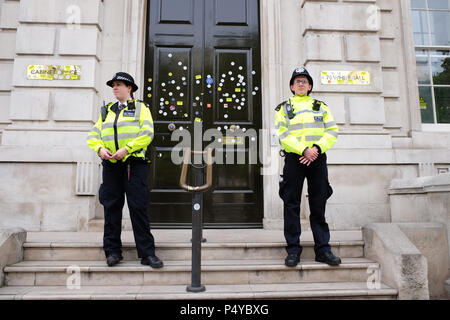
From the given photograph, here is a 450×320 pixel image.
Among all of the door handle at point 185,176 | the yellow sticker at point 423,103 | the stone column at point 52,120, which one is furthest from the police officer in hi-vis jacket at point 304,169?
the yellow sticker at point 423,103

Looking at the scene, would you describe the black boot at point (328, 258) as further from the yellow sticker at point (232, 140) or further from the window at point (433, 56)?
the window at point (433, 56)

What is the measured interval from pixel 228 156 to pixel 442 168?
3817 millimetres

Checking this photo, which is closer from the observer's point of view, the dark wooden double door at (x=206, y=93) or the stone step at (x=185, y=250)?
the stone step at (x=185, y=250)

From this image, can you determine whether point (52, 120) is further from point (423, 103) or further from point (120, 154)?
point (423, 103)

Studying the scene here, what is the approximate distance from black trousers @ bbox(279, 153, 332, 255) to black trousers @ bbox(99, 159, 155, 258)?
158cm

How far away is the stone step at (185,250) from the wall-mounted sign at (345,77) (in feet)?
10.1

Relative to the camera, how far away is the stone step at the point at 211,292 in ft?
9.98

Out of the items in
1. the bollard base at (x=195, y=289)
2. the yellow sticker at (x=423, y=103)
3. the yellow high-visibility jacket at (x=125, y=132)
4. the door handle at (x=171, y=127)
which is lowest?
the bollard base at (x=195, y=289)

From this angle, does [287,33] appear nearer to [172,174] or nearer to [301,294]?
[172,174]

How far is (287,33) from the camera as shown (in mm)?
6066

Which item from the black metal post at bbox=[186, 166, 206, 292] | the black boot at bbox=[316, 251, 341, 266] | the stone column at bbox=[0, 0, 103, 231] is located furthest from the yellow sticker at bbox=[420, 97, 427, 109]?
the stone column at bbox=[0, 0, 103, 231]

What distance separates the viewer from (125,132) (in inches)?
135

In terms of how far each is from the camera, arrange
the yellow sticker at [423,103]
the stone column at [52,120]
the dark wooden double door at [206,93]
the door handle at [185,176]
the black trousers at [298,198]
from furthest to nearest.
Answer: the yellow sticker at [423,103], the dark wooden double door at [206,93], the stone column at [52,120], the black trousers at [298,198], the door handle at [185,176]

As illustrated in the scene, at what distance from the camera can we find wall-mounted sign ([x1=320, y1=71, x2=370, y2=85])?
5.73 metres
